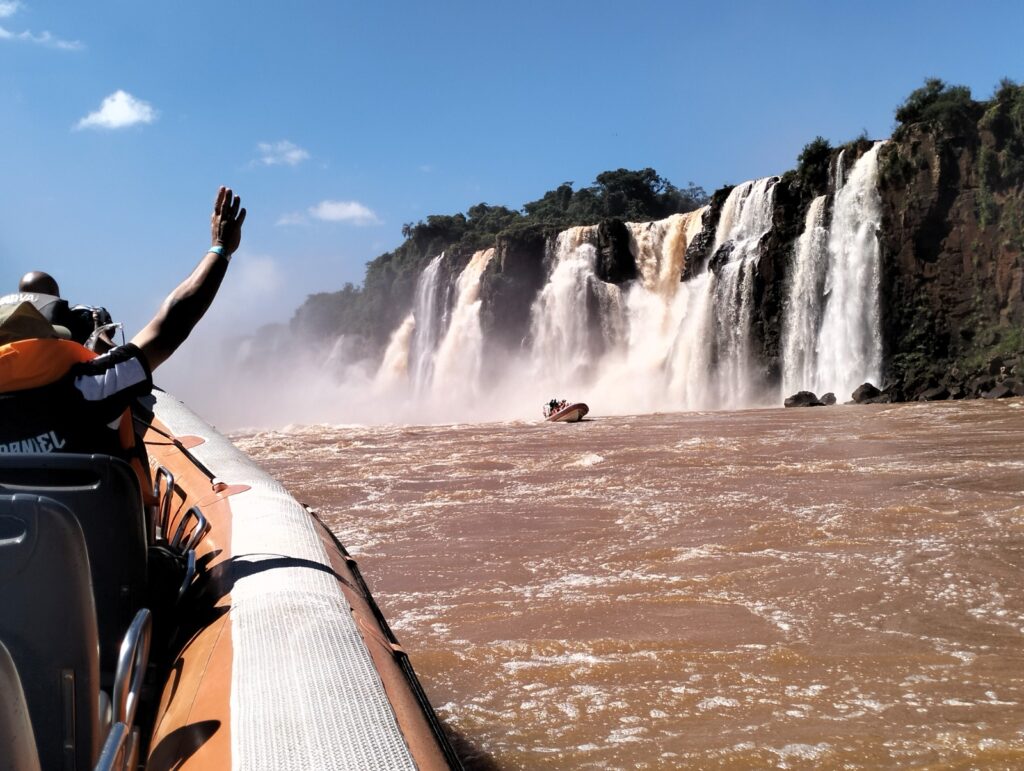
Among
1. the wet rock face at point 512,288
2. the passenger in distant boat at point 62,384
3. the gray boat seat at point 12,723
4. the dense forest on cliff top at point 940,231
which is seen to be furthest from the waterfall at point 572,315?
the gray boat seat at point 12,723

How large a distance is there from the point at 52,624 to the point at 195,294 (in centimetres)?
103

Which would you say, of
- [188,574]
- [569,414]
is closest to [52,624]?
[188,574]

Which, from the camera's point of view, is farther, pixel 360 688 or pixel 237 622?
pixel 237 622

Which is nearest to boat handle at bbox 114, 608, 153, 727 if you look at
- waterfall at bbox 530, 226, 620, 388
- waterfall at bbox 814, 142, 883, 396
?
waterfall at bbox 814, 142, 883, 396

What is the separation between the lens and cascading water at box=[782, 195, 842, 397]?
75.3ft

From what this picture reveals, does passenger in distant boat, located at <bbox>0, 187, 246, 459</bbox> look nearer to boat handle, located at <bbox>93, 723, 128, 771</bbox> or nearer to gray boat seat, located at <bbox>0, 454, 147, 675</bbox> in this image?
gray boat seat, located at <bbox>0, 454, 147, 675</bbox>

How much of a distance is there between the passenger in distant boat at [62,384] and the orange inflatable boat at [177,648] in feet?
0.62

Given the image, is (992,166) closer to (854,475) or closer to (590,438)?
(590,438)

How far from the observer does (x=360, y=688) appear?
146 cm

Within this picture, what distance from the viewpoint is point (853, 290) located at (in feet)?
73.2

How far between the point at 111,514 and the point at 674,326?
27707 millimetres

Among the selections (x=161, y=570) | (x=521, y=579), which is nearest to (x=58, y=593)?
(x=161, y=570)

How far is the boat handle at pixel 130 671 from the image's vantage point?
54.8 inches

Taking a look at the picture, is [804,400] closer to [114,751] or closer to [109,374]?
[109,374]
